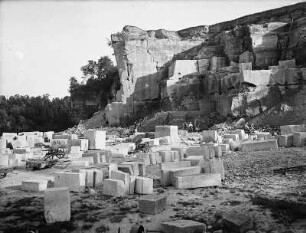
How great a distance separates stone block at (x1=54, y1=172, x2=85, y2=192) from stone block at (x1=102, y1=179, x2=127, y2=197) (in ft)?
2.26

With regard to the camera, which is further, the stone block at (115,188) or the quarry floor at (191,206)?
the stone block at (115,188)

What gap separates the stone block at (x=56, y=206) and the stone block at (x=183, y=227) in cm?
168

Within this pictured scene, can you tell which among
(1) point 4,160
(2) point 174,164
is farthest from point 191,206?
(1) point 4,160

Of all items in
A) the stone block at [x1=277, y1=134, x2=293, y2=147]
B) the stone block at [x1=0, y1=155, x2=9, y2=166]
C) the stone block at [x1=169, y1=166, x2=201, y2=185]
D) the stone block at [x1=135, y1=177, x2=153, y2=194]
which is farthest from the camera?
the stone block at [x1=277, y1=134, x2=293, y2=147]

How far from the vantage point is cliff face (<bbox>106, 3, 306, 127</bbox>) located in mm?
22188

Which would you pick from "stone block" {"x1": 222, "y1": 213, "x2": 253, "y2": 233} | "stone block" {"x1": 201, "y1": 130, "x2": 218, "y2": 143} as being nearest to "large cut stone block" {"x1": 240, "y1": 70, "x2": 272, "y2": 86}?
"stone block" {"x1": 201, "y1": 130, "x2": 218, "y2": 143}

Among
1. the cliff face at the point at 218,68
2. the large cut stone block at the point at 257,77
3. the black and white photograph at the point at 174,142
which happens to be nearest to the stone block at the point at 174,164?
the black and white photograph at the point at 174,142

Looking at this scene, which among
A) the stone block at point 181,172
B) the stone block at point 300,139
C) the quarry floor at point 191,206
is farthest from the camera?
the stone block at point 300,139

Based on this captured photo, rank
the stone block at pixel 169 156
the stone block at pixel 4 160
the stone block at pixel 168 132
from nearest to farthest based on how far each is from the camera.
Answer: the stone block at pixel 169 156 → the stone block at pixel 4 160 → the stone block at pixel 168 132

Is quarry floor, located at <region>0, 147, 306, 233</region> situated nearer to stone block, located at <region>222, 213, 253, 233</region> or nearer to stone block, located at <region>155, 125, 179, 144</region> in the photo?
stone block, located at <region>222, 213, 253, 233</region>

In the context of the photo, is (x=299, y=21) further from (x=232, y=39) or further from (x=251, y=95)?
(x=251, y=95)

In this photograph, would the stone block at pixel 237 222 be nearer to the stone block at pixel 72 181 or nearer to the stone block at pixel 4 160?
the stone block at pixel 72 181

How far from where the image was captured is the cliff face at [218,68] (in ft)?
72.8

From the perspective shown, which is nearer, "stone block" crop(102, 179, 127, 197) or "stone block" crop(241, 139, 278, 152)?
"stone block" crop(102, 179, 127, 197)
